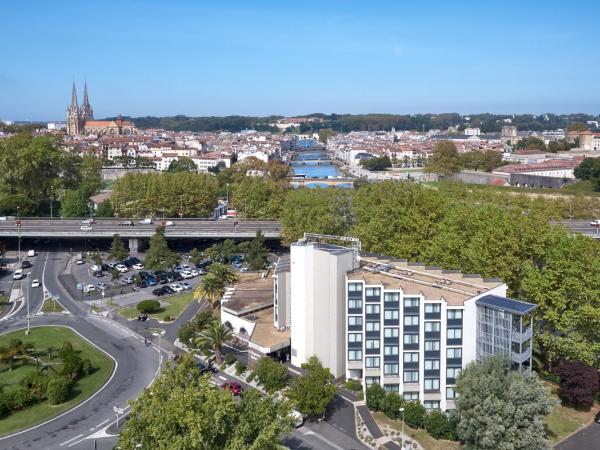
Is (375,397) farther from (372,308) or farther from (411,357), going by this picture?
(372,308)

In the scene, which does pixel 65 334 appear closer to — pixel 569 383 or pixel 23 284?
pixel 23 284

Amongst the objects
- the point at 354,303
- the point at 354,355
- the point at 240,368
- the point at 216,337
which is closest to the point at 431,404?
the point at 354,355

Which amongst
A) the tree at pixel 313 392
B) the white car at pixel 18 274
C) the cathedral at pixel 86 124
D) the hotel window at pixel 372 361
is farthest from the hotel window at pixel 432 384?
the cathedral at pixel 86 124

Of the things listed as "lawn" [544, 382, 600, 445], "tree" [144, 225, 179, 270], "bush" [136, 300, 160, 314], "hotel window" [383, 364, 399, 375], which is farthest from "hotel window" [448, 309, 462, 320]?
"tree" [144, 225, 179, 270]

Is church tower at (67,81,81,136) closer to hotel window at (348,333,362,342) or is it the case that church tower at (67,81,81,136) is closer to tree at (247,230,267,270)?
tree at (247,230,267,270)

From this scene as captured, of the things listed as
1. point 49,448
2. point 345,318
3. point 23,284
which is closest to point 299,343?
point 345,318
